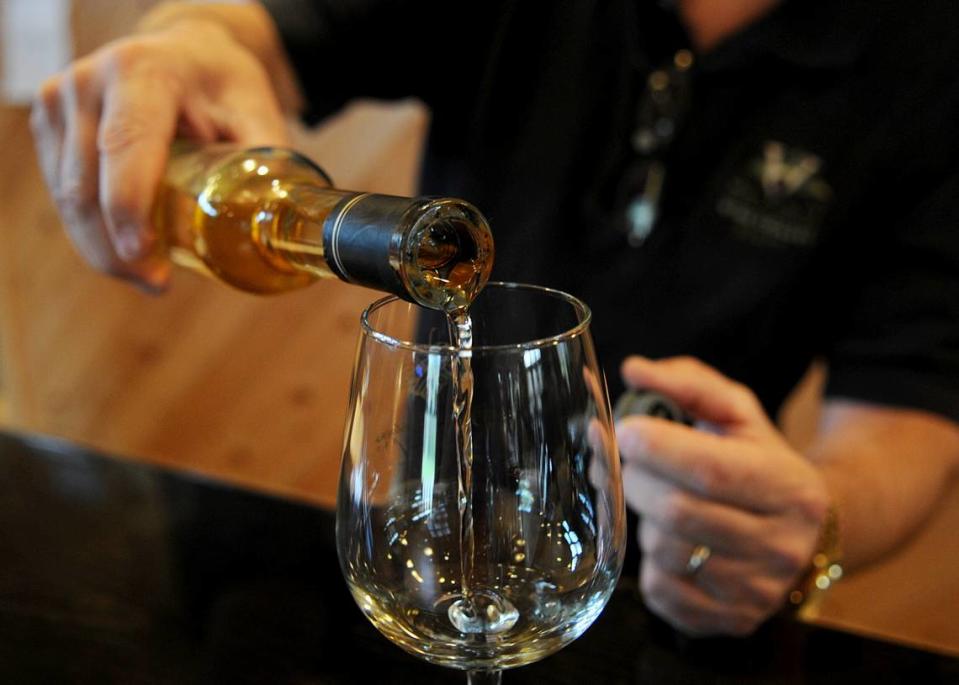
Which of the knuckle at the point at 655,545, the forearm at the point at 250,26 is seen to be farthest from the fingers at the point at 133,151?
the knuckle at the point at 655,545

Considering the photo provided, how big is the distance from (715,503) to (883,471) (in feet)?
0.95

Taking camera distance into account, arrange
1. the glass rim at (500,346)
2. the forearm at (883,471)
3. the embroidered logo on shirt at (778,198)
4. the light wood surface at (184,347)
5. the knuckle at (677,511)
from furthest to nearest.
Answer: the light wood surface at (184,347), the embroidered logo on shirt at (778,198), the forearm at (883,471), the knuckle at (677,511), the glass rim at (500,346)

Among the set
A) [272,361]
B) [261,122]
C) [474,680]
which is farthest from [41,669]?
[272,361]

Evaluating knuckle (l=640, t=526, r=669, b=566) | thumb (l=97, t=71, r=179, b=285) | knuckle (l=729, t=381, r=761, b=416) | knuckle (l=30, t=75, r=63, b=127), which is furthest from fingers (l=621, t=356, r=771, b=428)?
knuckle (l=30, t=75, r=63, b=127)

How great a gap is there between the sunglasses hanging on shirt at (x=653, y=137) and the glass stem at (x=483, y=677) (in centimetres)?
63

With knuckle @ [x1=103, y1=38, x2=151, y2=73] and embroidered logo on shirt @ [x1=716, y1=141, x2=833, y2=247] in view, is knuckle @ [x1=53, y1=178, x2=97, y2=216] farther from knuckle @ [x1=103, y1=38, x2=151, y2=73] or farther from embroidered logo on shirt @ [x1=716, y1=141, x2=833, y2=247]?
embroidered logo on shirt @ [x1=716, y1=141, x2=833, y2=247]

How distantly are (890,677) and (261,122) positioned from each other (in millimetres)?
598

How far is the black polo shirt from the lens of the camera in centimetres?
95

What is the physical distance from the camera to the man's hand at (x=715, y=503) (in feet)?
2.18

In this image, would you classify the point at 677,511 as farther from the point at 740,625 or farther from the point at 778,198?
the point at 778,198

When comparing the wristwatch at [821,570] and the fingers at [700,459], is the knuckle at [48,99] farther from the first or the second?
the wristwatch at [821,570]

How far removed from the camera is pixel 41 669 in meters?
0.58

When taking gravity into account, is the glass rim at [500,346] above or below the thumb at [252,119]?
above

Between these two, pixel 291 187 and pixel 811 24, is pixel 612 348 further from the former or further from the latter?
pixel 291 187
